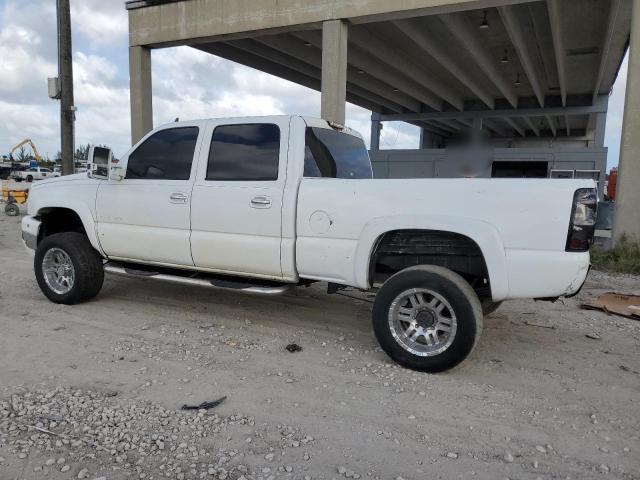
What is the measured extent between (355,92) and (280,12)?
1222 cm

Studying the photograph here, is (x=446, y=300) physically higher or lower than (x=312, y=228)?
lower

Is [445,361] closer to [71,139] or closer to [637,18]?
[637,18]

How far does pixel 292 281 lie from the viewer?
4.50 metres

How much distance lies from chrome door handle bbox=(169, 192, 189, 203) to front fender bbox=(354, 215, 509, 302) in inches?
73.0

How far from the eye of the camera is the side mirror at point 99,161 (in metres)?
5.14

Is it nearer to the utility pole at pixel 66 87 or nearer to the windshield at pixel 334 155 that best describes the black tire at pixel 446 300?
the windshield at pixel 334 155

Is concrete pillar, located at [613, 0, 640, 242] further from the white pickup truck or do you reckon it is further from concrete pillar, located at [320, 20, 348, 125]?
the white pickup truck

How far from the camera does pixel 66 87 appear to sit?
43.8 ft

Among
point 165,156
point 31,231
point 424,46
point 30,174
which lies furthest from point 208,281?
point 30,174

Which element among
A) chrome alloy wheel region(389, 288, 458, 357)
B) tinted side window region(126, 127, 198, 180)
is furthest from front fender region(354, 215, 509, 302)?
tinted side window region(126, 127, 198, 180)

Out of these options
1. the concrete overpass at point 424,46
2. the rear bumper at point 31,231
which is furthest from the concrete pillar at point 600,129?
the rear bumper at point 31,231

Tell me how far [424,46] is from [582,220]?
1356cm

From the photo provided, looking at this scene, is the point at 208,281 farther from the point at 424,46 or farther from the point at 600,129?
the point at 600,129

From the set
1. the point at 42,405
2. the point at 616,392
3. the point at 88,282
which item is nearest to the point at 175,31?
the point at 88,282
